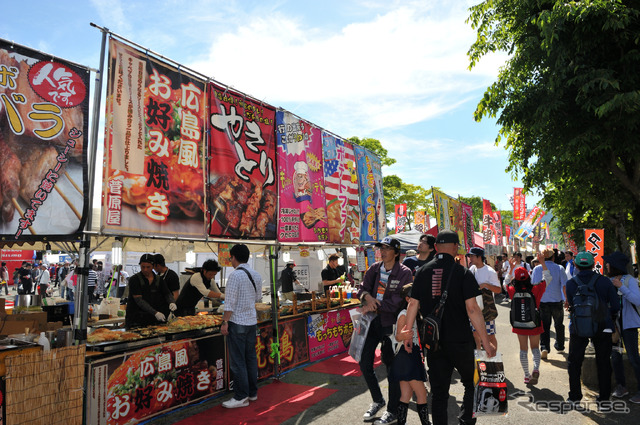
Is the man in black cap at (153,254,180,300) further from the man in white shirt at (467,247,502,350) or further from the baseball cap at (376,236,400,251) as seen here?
the man in white shirt at (467,247,502,350)

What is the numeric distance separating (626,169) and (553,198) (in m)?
4.53

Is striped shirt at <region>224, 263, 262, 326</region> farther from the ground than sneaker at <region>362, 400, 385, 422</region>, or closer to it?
farther from the ground

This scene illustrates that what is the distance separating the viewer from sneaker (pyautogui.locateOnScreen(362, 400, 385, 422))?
5445 millimetres

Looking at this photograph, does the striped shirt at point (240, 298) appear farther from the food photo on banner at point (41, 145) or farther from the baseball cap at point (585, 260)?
the baseball cap at point (585, 260)

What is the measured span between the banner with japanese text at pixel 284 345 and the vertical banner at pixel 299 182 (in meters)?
1.69

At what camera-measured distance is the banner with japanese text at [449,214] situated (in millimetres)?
15147

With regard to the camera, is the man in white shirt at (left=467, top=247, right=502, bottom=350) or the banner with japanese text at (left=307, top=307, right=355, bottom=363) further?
the banner with japanese text at (left=307, top=307, right=355, bottom=363)

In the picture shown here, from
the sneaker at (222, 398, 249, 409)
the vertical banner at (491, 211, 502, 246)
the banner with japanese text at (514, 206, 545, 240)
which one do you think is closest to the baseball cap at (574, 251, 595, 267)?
the sneaker at (222, 398, 249, 409)

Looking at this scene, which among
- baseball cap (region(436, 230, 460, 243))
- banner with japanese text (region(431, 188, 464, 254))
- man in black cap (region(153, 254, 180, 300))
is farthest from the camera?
banner with japanese text (region(431, 188, 464, 254))

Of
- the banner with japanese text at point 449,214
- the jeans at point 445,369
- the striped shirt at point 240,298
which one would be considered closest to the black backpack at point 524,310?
the jeans at point 445,369

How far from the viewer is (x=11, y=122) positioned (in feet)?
15.0

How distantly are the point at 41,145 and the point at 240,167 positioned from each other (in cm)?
317

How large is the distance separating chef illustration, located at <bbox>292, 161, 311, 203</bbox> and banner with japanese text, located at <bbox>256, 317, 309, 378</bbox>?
257 centimetres

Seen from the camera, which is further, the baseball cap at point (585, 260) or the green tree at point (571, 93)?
the green tree at point (571, 93)
